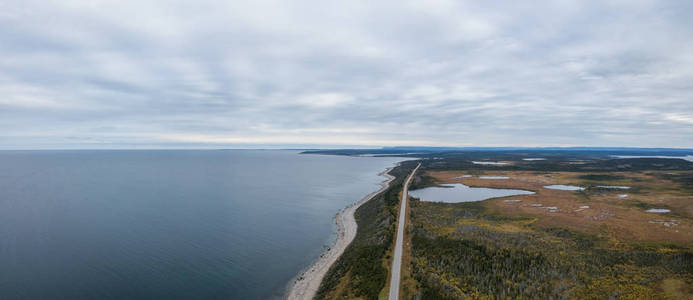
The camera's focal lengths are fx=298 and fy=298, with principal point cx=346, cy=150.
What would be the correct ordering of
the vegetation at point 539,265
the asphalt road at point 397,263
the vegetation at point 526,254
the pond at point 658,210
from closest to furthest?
the asphalt road at point 397,263 → the vegetation at point 539,265 → the vegetation at point 526,254 → the pond at point 658,210

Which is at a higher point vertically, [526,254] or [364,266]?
[526,254]

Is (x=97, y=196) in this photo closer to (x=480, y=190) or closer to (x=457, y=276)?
(x=457, y=276)

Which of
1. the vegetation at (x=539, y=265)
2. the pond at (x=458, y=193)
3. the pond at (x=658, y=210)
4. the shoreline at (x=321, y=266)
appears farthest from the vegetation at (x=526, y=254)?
the pond at (x=458, y=193)

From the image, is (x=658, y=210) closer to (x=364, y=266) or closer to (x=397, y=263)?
(x=397, y=263)

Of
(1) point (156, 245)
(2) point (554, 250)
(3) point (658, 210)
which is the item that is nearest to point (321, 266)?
(1) point (156, 245)

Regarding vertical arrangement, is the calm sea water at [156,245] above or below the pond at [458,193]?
below

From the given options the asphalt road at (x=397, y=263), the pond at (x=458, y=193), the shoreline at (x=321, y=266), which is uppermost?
the asphalt road at (x=397, y=263)

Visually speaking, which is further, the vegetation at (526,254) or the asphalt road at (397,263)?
the vegetation at (526,254)

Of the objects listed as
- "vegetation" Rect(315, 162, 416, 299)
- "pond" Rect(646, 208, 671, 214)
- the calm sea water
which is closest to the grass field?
"pond" Rect(646, 208, 671, 214)

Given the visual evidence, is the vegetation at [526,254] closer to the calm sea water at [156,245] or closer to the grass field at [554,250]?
the grass field at [554,250]
